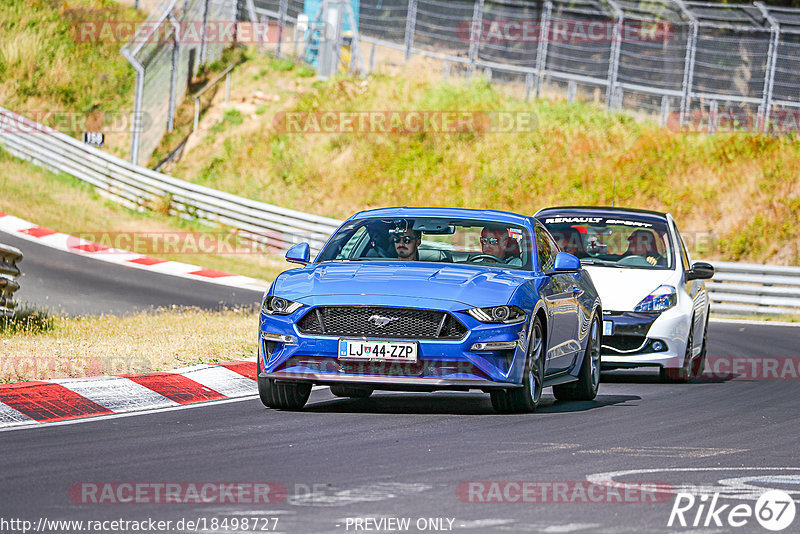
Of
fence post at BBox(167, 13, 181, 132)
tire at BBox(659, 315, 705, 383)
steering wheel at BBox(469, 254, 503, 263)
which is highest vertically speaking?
fence post at BBox(167, 13, 181, 132)

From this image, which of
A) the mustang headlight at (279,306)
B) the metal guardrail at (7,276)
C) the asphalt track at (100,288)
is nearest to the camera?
the mustang headlight at (279,306)

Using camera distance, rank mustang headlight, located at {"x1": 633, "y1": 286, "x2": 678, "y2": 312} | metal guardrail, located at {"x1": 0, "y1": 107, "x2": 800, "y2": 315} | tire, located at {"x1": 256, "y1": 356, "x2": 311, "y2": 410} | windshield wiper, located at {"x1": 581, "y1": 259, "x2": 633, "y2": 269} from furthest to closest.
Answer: metal guardrail, located at {"x1": 0, "y1": 107, "x2": 800, "y2": 315}
windshield wiper, located at {"x1": 581, "y1": 259, "x2": 633, "y2": 269}
mustang headlight, located at {"x1": 633, "y1": 286, "x2": 678, "y2": 312}
tire, located at {"x1": 256, "y1": 356, "x2": 311, "y2": 410}

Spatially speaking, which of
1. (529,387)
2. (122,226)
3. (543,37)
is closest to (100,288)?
(122,226)

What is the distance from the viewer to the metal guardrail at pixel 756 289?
24094 millimetres

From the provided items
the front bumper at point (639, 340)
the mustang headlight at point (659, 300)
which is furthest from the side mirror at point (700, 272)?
the front bumper at point (639, 340)

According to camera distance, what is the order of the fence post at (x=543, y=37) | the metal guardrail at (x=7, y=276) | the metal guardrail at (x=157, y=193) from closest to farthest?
the metal guardrail at (x=7, y=276) → the metal guardrail at (x=157, y=193) → the fence post at (x=543, y=37)

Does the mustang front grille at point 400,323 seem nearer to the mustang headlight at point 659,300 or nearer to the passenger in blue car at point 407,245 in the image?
the passenger in blue car at point 407,245

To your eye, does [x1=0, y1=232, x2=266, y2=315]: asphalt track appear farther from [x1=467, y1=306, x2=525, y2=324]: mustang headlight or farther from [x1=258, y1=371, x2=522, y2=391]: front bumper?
[x1=467, y1=306, x2=525, y2=324]: mustang headlight

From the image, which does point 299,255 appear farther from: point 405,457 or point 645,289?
point 645,289

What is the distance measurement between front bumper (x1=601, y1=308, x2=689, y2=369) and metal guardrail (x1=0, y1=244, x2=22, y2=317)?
6.14 meters

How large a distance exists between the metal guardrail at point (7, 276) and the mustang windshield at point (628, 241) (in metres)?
5.64

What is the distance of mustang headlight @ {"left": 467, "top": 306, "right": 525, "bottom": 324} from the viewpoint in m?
8.84

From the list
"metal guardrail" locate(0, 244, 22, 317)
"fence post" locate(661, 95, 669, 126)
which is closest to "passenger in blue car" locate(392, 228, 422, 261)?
"metal guardrail" locate(0, 244, 22, 317)

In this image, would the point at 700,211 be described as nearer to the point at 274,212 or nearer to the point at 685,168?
the point at 685,168
